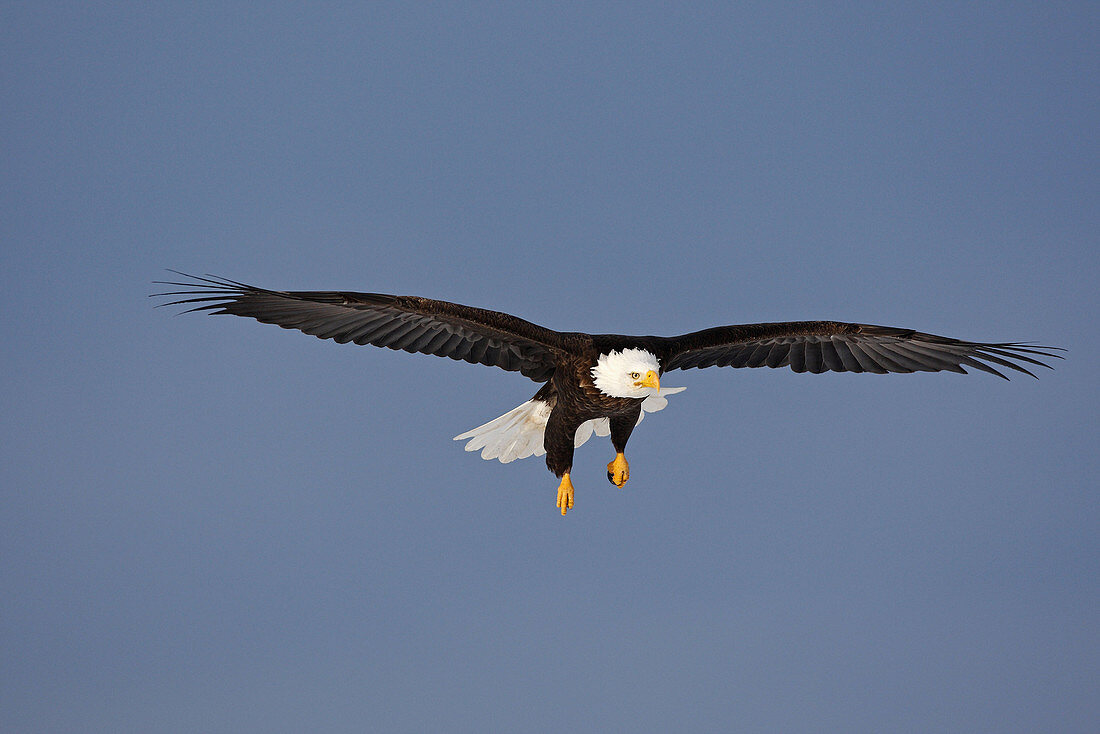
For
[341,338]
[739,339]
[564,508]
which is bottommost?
[564,508]

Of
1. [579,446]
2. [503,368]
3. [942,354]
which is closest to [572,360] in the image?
[503,368]

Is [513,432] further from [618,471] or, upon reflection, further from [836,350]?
[836,350]

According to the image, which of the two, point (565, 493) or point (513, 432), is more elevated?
point (513, 432)

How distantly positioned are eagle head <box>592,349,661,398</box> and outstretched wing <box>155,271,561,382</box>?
47cm

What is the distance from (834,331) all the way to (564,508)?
235 cm

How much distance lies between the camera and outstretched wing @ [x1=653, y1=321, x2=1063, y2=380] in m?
7.44

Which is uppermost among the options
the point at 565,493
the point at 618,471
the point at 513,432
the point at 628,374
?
the point at 628,374

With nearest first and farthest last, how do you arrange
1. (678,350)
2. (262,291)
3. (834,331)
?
(262,291), (678,350), (834,331)

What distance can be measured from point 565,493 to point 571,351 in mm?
1034

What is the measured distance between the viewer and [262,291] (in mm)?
6625

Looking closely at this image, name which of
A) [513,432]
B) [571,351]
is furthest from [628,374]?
[513,432]

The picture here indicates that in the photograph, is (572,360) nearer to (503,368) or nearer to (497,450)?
(503,368)

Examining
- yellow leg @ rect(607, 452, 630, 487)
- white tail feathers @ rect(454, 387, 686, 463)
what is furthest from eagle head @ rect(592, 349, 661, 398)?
white tail feathers @ rect(454, 387, 686, 463)

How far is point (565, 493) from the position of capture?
731cm
